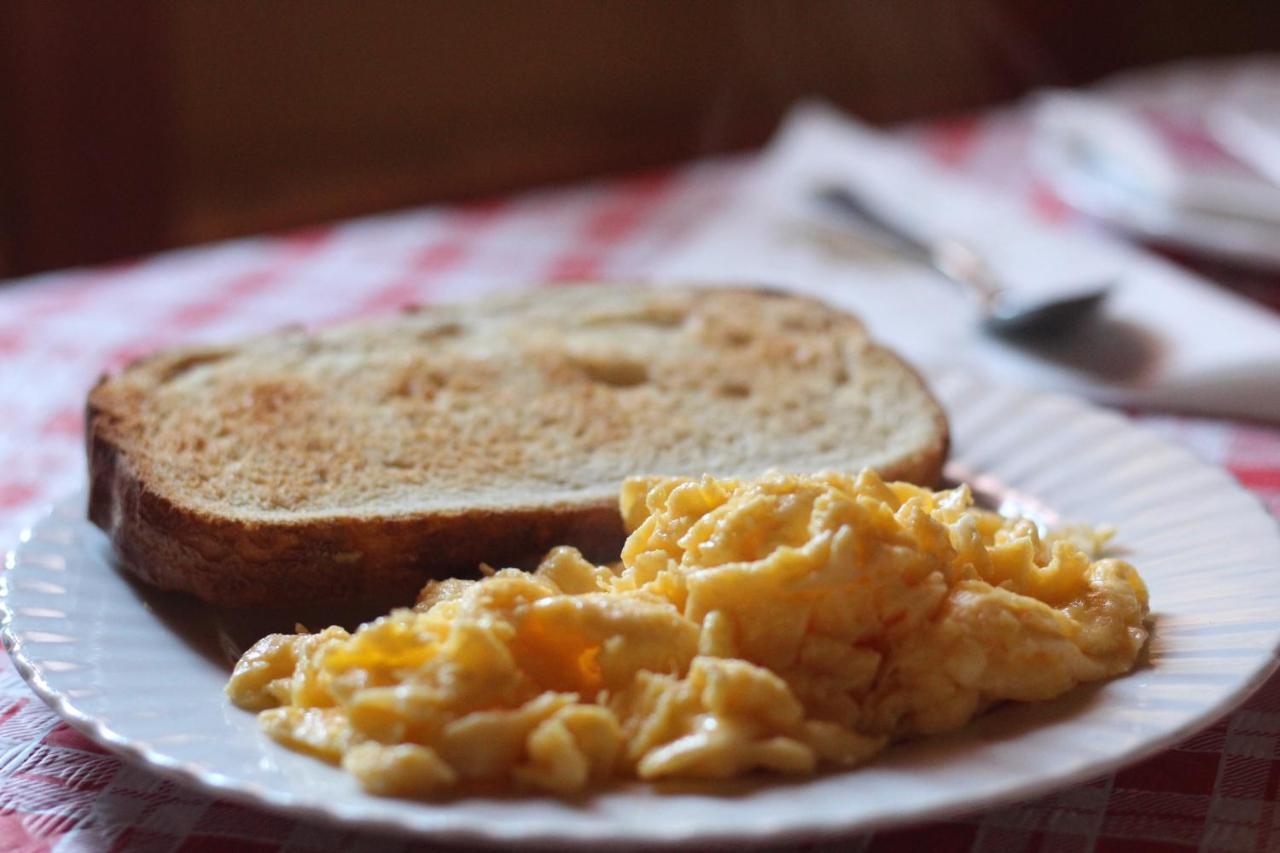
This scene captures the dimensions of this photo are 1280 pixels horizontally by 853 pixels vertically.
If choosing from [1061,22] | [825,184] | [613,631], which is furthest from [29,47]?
[1061,22]

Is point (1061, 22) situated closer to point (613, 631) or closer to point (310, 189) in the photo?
point (310, 189)

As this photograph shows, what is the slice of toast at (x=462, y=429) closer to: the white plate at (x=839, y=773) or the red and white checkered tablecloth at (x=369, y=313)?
the white plate at (x=839, y=773)

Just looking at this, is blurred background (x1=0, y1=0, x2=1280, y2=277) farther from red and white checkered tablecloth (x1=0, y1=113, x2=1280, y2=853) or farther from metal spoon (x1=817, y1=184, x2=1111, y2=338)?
metal spoon (x1=817, y1=184, x2=1111, y2=338)

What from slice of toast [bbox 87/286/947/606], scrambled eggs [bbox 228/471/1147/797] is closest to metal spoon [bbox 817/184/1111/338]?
slice of toast [bbox 87/286/947/606]

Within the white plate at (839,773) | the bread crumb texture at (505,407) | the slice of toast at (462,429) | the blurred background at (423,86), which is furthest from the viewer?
the blurred background at (423,86)

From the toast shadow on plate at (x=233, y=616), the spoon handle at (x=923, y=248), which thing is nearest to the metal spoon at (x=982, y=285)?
the spoon handle at (x=923, y=248)

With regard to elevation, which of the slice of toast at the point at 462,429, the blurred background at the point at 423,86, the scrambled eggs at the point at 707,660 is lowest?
the blurred background at the point at 423,86
